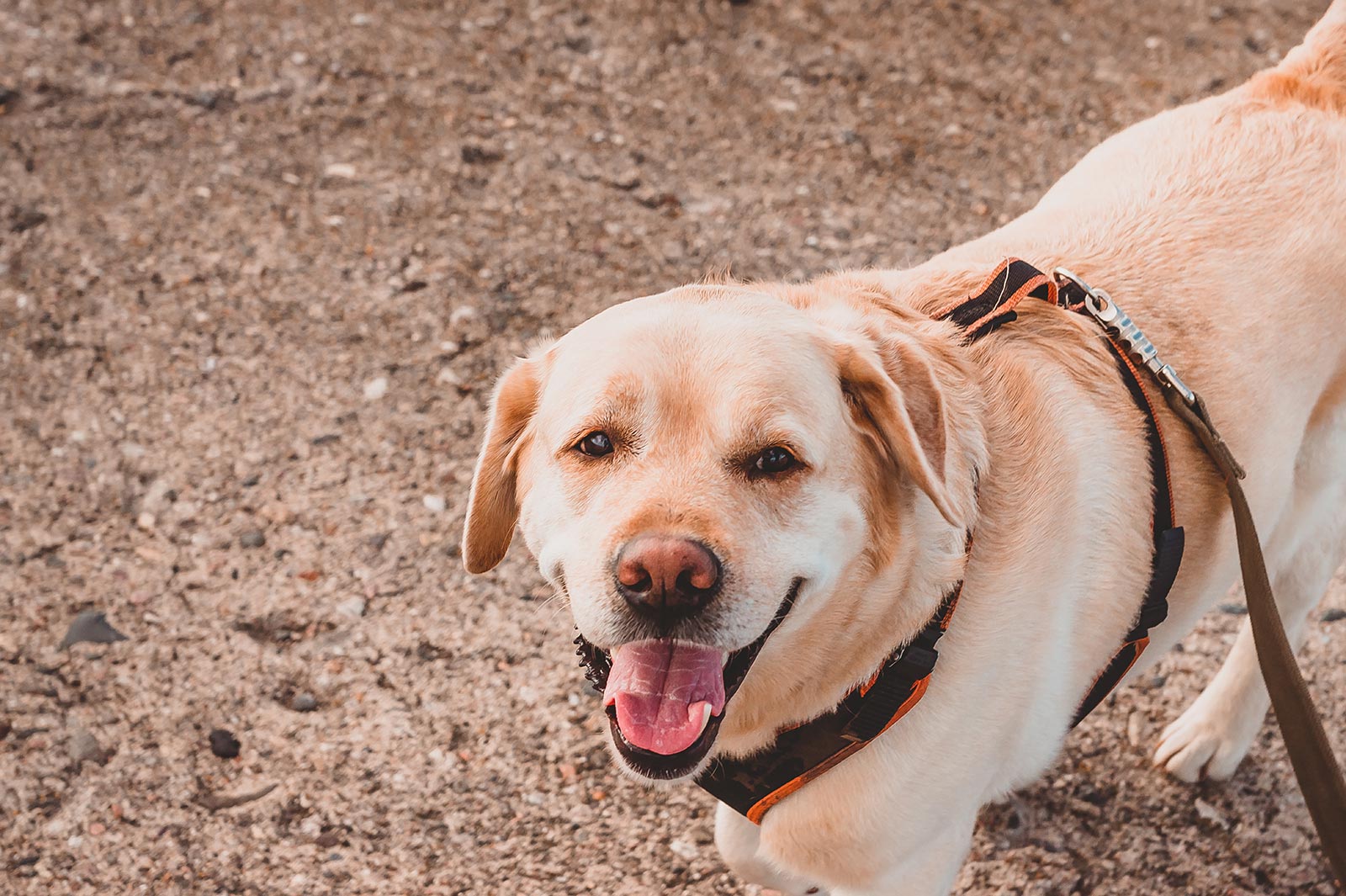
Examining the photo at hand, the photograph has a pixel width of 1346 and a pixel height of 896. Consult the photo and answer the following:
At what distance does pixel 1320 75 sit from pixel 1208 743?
151 cm

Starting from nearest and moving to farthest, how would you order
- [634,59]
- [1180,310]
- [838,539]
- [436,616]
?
1. [838,539]
2. [1180,310]
3. [436,616]
4. [634,59]

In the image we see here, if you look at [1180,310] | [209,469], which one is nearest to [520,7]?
[209,469]

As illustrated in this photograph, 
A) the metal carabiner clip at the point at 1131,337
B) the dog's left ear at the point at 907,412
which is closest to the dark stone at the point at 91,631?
the dog's left ear at the point at 907,412

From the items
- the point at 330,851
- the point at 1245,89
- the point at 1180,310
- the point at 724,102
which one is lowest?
the point at 330,851

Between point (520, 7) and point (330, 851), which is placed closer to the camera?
point (330, 851)

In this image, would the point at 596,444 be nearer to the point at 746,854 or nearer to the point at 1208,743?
the point at 746,854

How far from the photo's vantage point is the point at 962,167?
4.52 m

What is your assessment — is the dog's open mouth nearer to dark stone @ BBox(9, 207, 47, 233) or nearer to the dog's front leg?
the dog's front leg

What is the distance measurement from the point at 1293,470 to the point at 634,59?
3325mm

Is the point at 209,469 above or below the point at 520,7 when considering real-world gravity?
below

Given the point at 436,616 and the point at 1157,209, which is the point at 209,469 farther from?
the point at 1157,209

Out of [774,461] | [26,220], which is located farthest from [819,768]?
[26,220]

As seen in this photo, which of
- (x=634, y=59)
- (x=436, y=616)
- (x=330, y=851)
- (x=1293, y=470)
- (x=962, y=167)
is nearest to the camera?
(x=1293, y=470)

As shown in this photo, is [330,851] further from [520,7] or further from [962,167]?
[520,7]
